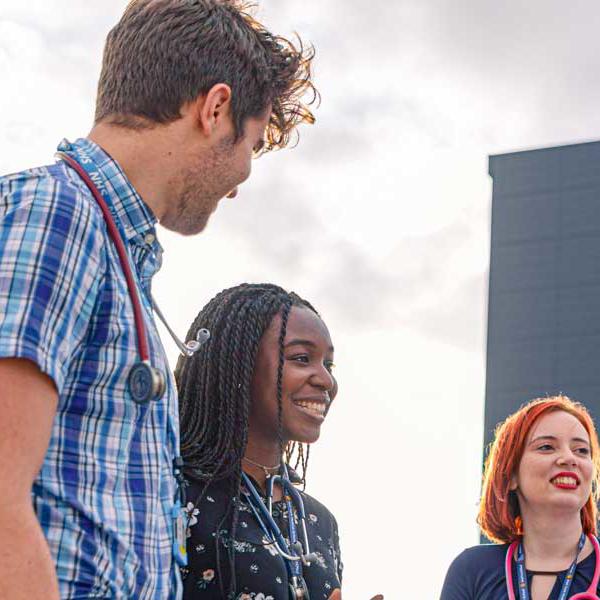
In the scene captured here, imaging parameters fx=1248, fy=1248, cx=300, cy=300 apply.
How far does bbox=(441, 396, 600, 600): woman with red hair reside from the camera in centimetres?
452

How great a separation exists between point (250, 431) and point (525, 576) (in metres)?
1.32

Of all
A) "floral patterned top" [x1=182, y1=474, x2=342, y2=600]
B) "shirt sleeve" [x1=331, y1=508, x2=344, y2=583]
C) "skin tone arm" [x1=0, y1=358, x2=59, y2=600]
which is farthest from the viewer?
"shirt sleeve" [x1=331, y1=508, x2=344, y2=583]

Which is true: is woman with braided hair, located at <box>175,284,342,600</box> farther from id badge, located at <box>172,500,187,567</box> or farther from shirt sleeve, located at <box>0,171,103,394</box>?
shirt sleeve, located at <box>0,171,103,394</box>

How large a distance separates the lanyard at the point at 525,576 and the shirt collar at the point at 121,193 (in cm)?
280

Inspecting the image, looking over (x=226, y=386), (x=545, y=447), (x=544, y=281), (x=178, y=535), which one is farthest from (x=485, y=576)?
(x=544, y=281)

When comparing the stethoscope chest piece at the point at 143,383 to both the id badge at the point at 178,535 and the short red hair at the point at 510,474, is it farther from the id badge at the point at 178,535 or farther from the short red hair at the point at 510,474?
the short red hair at the point at 510,474

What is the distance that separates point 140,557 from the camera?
2004 mm

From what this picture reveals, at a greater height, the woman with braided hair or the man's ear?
the man's ear

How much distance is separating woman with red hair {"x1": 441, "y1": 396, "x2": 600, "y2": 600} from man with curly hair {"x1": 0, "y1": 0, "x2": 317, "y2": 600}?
2567 millimetres

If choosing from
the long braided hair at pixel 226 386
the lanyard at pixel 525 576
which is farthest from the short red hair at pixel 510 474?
the long braided hair at pixel 226 386

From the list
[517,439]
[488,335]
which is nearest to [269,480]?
[517,439]

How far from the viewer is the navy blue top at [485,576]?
4.48 meters

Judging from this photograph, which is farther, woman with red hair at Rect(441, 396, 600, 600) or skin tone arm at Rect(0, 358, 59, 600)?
woman with red hair at Rect(441, 396, 600, 600)

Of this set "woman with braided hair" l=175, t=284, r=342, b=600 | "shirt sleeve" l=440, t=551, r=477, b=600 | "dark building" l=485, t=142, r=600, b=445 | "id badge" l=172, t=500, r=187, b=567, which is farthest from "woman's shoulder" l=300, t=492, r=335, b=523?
"dark building" l=485, t=142, r=600, b=445
